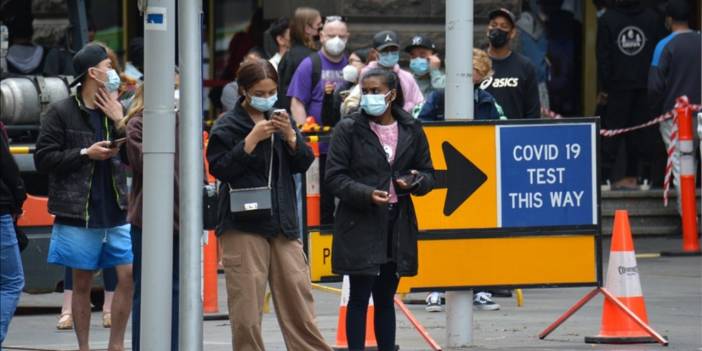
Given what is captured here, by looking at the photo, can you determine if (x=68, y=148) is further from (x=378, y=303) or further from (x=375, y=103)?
(x=378, y=303)

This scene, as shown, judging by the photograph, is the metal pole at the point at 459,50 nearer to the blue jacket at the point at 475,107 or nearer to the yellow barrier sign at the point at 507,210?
the yellow barrier sign at the point at 507,210

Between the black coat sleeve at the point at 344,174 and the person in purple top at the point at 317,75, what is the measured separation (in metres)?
5.11

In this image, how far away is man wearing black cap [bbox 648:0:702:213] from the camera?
1655cm

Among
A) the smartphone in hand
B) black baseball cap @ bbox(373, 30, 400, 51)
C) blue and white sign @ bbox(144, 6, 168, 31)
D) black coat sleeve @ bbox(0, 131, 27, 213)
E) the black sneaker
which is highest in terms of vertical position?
black baseball cap @ bbox(373, 30, 400, 51)

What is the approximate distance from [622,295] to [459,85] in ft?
5.80

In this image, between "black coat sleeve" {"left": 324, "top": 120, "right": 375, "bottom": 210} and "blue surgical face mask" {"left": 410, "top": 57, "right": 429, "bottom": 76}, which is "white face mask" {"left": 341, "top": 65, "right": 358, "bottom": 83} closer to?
"blue surgical face mask" {"left": 410, "top": 57, "right": 429, "bottom": 76}

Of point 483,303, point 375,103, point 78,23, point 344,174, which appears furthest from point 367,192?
point 78,23

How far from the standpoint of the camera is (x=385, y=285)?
9.71m

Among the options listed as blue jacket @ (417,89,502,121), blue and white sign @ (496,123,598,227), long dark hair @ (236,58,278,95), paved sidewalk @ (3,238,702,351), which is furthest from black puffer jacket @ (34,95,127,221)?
blue jacket @ (417,89,502,121)

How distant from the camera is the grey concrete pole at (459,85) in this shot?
10453 millimetres

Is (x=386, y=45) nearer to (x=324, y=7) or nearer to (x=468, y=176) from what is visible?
(x=468, y=176)

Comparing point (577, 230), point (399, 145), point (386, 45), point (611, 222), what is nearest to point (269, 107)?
point (399, 145)

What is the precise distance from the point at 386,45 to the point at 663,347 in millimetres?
3888

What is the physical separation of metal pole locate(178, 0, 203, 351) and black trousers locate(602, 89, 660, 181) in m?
10.1
